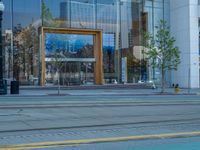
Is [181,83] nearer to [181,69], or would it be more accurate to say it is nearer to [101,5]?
[181,69]

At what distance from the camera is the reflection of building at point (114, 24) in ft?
152

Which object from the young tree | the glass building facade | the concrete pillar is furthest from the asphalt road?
the concrete pillar

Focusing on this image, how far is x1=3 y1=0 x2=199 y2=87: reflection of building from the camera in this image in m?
46.3

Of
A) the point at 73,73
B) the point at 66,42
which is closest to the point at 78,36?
the point at 66,42

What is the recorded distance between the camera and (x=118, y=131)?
12688mm

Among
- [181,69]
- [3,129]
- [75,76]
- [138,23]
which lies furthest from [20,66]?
[3,129]

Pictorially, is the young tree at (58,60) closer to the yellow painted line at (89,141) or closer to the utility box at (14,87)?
the utility box at (14,87)

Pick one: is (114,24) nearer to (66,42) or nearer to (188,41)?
(66,42)

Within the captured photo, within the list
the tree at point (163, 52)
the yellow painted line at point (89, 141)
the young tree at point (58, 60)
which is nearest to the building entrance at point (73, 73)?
the young tree at point (58, 60)

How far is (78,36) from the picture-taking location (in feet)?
165

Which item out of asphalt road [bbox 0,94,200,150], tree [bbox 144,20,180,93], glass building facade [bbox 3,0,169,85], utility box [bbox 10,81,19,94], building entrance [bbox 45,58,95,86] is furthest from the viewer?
building entrance [bbox 45,58,95,86]

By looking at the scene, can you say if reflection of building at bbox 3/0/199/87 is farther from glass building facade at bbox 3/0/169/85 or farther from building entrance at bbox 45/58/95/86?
building entrance at bbox 45/58/95/86

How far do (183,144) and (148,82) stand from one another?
43045 millimetres

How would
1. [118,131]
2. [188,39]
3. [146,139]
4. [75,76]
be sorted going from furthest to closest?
[188,39]
[75,76]
[118,131]
[146,139]
